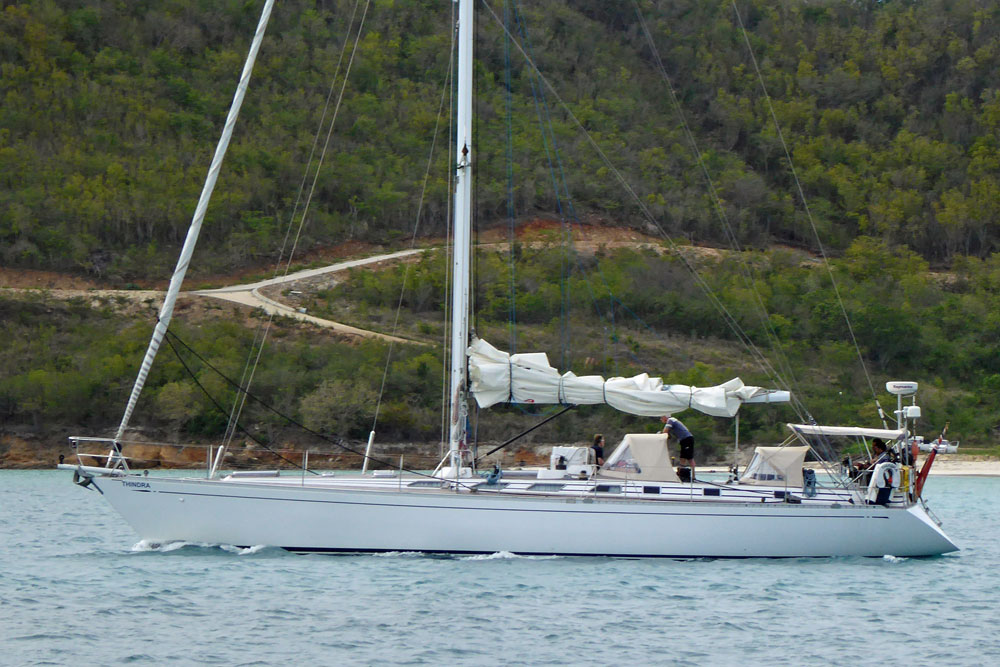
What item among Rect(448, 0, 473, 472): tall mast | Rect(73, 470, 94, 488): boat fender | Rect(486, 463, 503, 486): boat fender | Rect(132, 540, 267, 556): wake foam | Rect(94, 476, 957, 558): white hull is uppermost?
Rect(448, 0, 473, 472): tall mast

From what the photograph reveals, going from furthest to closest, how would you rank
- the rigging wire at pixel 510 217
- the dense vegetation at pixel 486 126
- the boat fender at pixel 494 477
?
1. the dense vegetation at pixel 486 126
2. the rigging wire at pixel 510 217
3. the boat fender at pixel 494 477

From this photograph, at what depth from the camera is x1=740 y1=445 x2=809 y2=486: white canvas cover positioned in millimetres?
20203

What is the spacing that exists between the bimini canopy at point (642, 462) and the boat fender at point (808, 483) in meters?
2.09

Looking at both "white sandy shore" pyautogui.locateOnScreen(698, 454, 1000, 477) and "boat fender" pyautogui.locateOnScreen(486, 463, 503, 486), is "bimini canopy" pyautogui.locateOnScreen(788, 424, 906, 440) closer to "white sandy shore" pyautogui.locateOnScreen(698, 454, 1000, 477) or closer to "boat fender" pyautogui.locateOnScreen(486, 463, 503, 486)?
"boat fender" pyautogui.locateOnScreen(486, 463, 503, 486)

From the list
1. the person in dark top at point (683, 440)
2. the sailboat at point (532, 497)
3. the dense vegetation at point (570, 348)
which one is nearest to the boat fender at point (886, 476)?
the sailboat at point (532, 497)

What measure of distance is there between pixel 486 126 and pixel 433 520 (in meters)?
48.3

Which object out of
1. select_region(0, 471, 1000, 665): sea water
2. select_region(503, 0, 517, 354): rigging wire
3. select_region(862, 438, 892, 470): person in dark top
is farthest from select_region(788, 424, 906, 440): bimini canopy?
select_region(503, 0, 517, 354): rigging wire

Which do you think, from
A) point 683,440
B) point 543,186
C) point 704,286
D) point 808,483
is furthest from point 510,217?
point 808,483

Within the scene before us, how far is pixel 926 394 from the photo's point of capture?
1941 inches

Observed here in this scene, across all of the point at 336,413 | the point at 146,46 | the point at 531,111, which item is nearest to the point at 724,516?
the point at 336,413

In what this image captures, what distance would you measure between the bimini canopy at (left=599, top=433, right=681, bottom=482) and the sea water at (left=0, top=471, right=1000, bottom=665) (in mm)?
1462

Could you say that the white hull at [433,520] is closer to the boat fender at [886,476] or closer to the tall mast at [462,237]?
the tall mast at [462,237]

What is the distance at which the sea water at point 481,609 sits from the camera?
1420 cm

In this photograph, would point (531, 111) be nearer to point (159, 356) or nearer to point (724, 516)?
point (159, 356)
